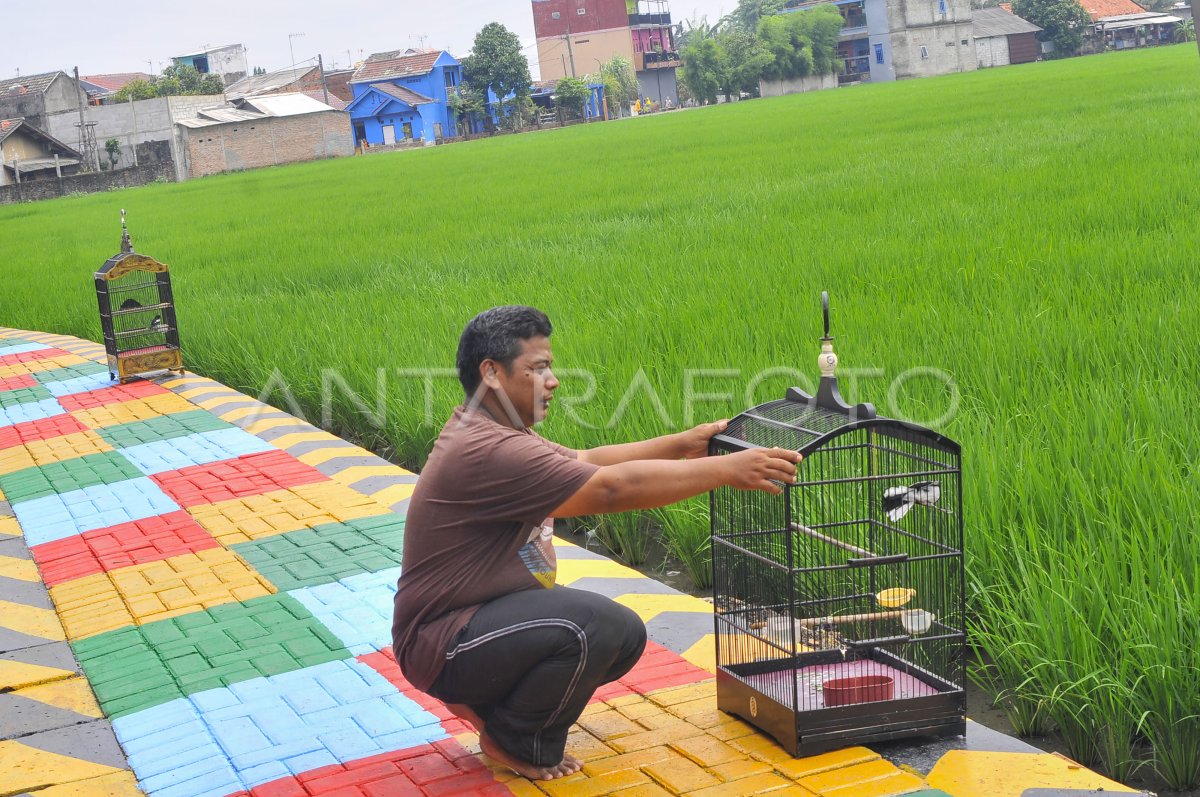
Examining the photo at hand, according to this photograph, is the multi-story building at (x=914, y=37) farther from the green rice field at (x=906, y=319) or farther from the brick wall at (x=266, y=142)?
the green rice field at (x=906, y=319)

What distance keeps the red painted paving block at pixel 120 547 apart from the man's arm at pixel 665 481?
2787 mm

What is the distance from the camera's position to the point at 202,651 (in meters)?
3.99

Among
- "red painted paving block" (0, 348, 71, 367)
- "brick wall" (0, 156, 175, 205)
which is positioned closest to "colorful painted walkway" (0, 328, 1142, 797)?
"red painted paving block" (0, 348, 71, 367)

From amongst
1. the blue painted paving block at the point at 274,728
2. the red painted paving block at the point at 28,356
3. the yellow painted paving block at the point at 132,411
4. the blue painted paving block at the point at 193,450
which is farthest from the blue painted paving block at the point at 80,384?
the blue painted paving block at the point at 274,728

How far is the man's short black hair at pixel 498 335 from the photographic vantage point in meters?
2.85

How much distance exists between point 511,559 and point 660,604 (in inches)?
50.3

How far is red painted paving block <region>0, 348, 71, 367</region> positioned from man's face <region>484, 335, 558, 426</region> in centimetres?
904

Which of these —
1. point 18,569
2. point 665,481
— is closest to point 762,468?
point 665,481

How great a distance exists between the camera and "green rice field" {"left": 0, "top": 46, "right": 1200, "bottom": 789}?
3133mm

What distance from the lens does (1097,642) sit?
2.95 meters

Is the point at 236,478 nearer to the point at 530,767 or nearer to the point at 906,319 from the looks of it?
the point at 906,319

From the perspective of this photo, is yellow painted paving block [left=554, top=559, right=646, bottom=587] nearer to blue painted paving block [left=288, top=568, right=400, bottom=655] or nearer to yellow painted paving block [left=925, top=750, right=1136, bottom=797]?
blue painted paving block [left=288, top=568, right=400, bottom=655]

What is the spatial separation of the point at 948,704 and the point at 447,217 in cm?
1521

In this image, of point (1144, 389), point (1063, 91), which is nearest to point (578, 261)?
point (1144, 389)
